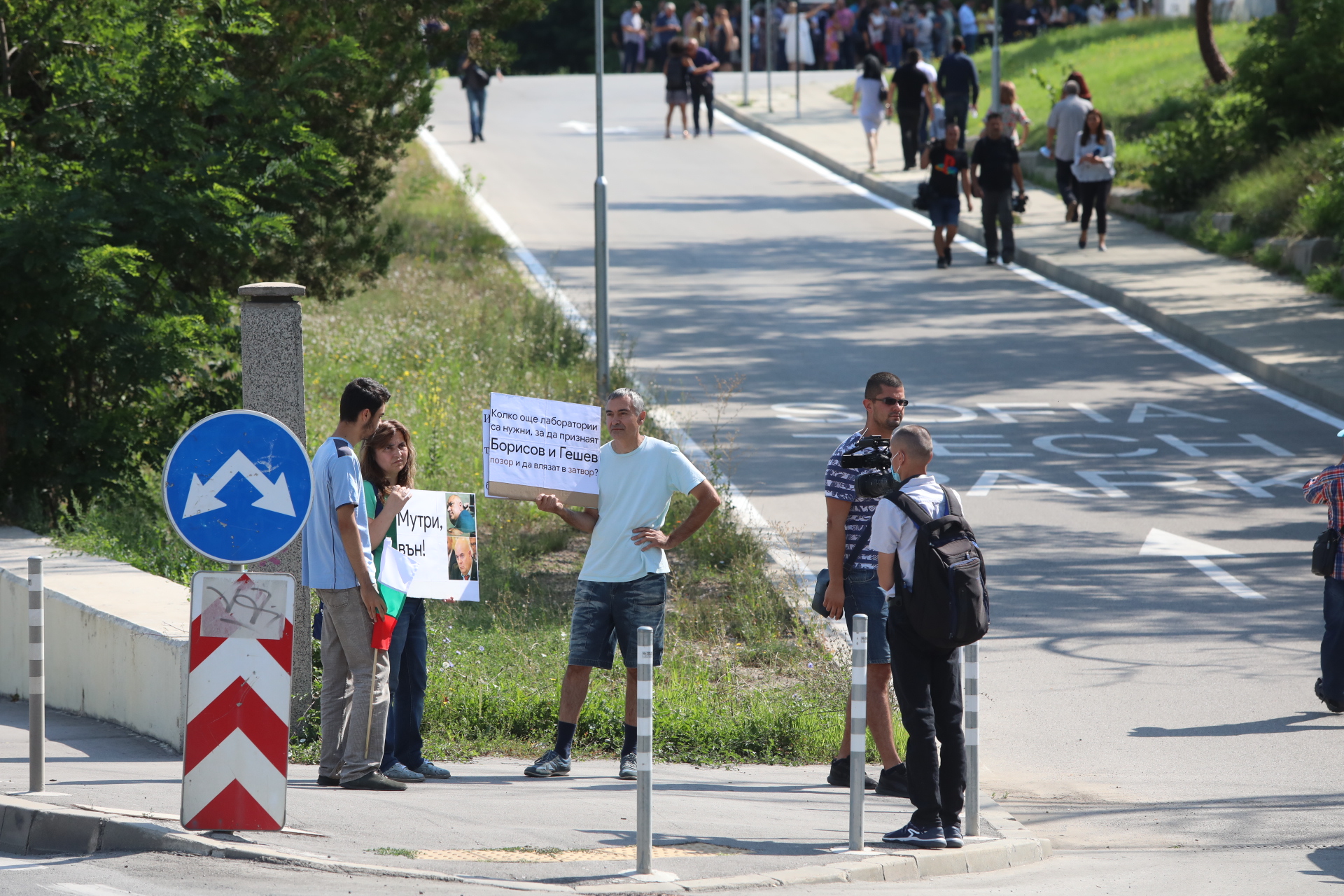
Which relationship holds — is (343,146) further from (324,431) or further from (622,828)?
(622,828)

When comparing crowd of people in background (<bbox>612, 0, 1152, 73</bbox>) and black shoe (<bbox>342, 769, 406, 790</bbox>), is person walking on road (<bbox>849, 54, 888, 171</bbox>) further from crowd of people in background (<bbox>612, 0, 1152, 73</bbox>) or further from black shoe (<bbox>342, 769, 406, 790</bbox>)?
black shoe (<bbox>342, 769, 406, 790</bbox>)

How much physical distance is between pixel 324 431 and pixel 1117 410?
7749mm

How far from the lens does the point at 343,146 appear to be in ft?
45.7

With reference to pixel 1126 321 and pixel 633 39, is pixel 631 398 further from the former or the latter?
pixel 633 39

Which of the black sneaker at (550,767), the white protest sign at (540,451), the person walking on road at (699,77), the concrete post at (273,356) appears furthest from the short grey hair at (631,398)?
the person walking on road at (699,77)

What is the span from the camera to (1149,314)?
20391 millimetres

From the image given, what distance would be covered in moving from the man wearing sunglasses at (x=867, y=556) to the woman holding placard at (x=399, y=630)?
1.95 m

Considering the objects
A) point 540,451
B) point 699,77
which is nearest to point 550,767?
point 540,451

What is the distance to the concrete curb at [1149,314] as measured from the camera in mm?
16969

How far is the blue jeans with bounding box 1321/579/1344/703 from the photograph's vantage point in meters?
9.08

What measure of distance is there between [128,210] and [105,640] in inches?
143

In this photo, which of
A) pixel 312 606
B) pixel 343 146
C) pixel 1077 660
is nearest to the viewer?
pixel 312 606

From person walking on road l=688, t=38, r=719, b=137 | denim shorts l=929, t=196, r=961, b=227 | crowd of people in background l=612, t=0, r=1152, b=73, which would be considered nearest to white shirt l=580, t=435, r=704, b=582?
denim shorts l=929, t=196, r=961, b=227

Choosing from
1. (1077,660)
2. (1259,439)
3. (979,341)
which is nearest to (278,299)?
(1077,660)
